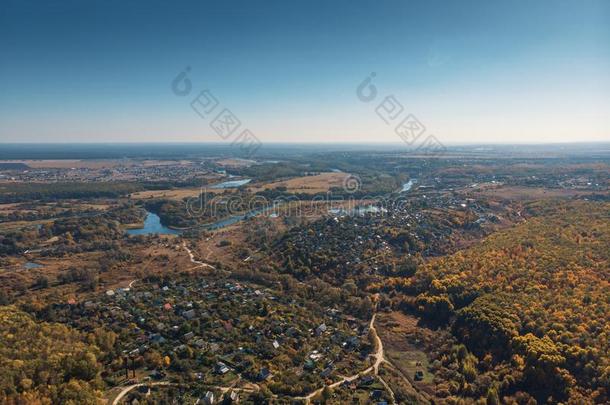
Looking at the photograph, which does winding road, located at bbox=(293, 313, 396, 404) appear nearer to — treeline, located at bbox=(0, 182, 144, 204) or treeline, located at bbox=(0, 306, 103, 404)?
treeline, located at bbox=(0, 306, 103, 404)

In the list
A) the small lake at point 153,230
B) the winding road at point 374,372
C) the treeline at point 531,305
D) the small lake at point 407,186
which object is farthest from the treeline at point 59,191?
the winding road at point 374,372

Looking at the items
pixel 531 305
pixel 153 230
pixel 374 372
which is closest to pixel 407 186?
pixel 153 230

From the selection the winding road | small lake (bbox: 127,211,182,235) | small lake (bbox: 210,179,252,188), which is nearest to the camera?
the winding road

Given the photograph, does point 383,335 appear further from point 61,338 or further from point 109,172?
point 109,172

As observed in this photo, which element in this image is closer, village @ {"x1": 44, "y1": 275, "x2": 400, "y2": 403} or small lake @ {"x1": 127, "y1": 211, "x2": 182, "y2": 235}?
village @ {"x1": 44, "y1": 275, "x2": 400, "y2": 403}

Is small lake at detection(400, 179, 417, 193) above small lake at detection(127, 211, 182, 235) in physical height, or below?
above

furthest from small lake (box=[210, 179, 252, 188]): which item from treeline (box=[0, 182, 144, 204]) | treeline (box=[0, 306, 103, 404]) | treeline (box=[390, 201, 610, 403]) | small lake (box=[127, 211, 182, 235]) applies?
treeline (box=[0, 306, 103, 404])

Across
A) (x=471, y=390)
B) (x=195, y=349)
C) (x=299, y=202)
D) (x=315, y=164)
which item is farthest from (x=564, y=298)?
(x=315, y=164)

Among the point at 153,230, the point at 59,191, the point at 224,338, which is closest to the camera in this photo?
the point at 224,338

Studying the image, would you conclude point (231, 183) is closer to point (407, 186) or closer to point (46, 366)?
point (407, 186)

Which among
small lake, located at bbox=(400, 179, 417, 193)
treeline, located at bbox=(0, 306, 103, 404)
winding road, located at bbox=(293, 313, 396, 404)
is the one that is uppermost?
small lake, located at bbox=(400, 179, 417, 193)

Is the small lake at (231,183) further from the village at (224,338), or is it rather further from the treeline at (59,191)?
the village at (224,338)
